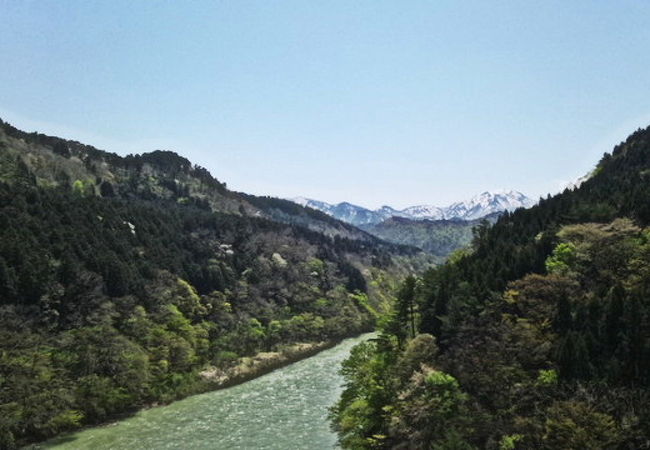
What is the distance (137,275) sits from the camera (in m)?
83.4

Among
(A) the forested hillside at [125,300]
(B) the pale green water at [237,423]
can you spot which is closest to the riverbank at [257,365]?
(A) the forested hillside at [125,300]

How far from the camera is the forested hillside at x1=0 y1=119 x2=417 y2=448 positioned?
55.7m

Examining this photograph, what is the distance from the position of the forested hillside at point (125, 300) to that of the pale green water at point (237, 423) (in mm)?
3943

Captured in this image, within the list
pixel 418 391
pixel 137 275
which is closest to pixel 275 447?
pixel 418 391

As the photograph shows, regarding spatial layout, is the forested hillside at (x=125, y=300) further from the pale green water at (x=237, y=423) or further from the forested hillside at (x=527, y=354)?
the forested hillside at (x=527, y=354)

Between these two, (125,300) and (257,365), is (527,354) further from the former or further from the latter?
(257,365)

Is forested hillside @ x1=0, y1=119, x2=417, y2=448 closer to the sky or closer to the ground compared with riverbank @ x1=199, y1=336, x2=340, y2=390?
closer to the sky

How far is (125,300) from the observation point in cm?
7444

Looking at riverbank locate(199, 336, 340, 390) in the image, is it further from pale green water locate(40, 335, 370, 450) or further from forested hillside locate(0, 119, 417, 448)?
pale green water locate(40, 335, 370, 450)

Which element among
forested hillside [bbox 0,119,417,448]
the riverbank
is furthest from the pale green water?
forested hillside [bbox 0,119,417,448]

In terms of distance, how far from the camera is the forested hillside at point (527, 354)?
98.2ft

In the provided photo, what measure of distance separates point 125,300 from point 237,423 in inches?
1168

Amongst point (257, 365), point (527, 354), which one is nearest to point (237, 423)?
point (527, 354)

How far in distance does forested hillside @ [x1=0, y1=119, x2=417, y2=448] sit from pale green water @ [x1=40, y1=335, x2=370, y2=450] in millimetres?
3943
